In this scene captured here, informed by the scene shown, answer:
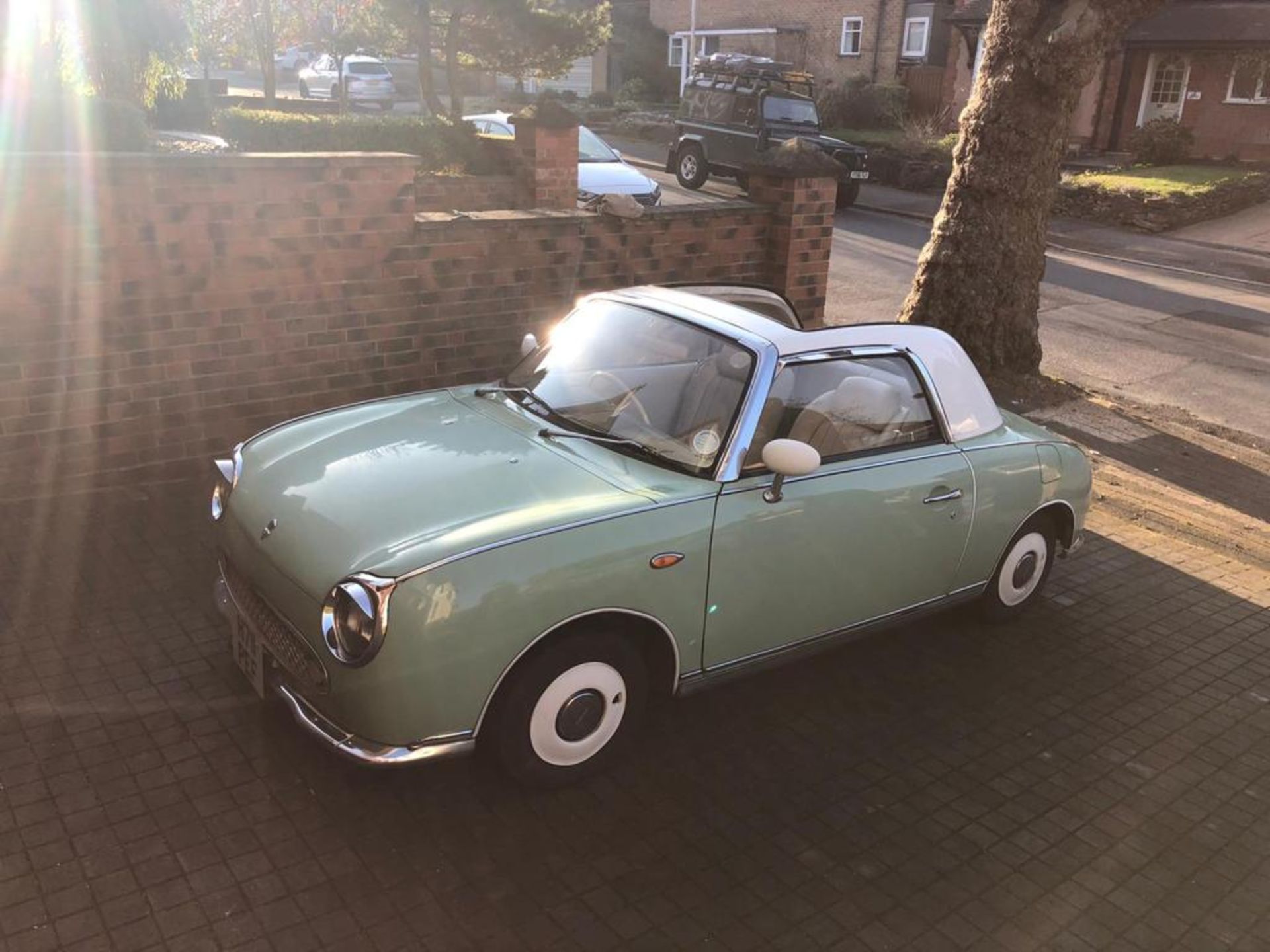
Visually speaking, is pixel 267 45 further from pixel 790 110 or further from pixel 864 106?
pixel 864 106

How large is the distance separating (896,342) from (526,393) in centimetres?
163

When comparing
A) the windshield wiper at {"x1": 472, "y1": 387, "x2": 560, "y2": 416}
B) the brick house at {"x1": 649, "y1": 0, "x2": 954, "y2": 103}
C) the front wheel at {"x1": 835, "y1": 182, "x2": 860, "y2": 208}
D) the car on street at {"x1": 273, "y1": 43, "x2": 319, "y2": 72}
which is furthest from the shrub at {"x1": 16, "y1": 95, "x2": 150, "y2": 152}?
the car on street at {"x1": 273, "y1": 43, "x2": 319, "y2": 72}

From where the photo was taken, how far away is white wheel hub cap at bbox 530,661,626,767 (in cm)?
360

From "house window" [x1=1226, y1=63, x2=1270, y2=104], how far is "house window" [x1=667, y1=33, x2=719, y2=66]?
61.3 feet

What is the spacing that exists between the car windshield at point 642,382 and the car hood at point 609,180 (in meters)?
10.8

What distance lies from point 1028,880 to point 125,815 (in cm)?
297

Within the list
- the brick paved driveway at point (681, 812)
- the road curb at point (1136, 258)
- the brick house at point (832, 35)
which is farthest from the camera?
the brick house at point (832, 35)

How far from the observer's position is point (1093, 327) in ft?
43.7

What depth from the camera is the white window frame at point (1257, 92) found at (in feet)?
84.7

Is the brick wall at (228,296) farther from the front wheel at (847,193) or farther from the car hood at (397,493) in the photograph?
the front wheel at (847,193)

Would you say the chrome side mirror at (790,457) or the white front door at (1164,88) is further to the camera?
the white front door at (1164,88)

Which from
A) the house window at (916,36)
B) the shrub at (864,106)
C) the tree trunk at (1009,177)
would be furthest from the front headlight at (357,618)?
the house window at (916,36)

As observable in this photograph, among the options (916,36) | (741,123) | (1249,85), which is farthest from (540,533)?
(916,36)

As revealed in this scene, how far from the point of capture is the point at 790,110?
21.4 meters
